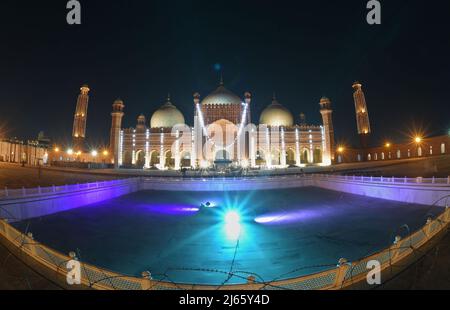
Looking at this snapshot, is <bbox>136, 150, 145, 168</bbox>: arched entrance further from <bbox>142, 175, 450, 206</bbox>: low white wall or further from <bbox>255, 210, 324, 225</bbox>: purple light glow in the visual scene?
<bbox>255, 210, 324, 225</bbox>: purple light glow

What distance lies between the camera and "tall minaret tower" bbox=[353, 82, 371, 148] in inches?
2088

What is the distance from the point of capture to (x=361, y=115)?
53.2 m

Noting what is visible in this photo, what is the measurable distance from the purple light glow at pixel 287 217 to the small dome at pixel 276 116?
132ft

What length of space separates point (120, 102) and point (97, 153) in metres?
13.3

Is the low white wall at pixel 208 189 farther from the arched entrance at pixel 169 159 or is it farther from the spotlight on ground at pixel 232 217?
the arched entrance at pixel 169 159

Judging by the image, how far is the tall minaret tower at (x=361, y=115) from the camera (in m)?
53.0

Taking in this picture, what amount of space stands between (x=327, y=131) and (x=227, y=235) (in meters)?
44.3

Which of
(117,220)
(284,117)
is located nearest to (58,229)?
(117,220)

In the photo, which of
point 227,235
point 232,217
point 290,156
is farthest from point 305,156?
point 227,235

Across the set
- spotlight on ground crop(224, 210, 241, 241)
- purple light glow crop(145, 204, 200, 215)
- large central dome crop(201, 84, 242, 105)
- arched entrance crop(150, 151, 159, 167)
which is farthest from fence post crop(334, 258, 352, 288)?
arched entrance crop(150, 151, 159, 167)

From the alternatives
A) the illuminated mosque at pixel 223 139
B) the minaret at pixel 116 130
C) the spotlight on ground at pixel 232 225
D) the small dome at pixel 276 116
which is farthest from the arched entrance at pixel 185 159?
the spotlight on ground at pixel 232 225

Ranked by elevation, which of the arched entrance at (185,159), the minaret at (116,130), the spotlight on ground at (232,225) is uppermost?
the minaret at (116,130)

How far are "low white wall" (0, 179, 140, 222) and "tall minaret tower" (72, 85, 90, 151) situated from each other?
34.8 m
